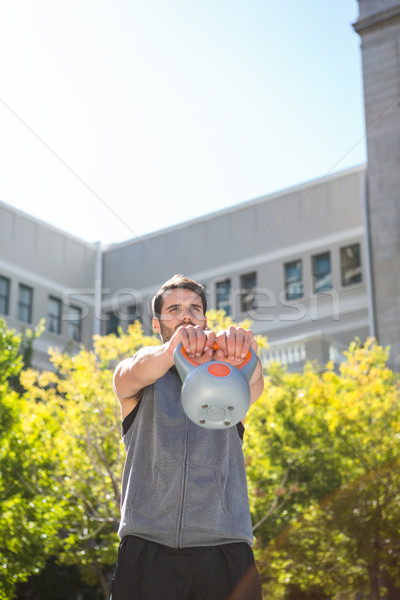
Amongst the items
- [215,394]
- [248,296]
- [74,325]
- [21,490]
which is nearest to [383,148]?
[248,296]

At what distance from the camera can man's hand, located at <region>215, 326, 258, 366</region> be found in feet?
8.50

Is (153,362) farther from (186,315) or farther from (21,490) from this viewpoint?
(21,490)

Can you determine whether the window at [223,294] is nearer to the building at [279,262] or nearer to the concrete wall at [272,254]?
the building at [279,262]

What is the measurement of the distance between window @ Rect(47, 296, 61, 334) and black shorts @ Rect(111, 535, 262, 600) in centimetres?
2602

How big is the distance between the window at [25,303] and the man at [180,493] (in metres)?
25.2

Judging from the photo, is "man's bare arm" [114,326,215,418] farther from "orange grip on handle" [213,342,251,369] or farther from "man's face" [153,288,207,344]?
"man's face" [153,288,207,344]

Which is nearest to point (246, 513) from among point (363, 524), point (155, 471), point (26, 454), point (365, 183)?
point (155, 471)

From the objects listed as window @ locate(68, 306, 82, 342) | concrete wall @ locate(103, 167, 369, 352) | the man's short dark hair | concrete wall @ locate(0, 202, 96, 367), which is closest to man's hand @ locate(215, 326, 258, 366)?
the man's short dark hair

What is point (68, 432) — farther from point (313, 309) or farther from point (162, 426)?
point (313, 309)

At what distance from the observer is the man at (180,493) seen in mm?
2738

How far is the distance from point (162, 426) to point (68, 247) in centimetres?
2681

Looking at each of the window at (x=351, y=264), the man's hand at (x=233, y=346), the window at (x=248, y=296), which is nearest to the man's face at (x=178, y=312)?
the man's hand at (x=233, y=346)

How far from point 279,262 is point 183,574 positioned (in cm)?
2421

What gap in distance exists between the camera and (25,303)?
27766mm
